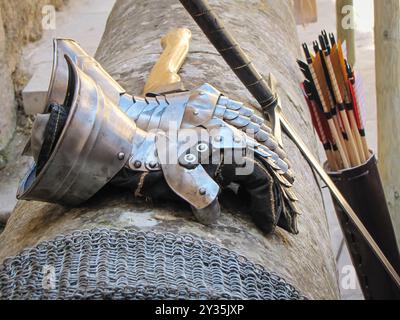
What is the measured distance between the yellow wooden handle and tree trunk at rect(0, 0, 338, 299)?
0.03 metres

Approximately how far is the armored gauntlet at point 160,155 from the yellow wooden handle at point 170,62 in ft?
0.85

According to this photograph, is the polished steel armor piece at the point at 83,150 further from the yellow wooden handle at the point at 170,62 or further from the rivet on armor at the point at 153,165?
the yellow wooden handle at the point at 170,62

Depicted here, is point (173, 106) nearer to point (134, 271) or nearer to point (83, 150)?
point (83, 150)

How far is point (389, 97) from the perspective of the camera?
2523 millimetres

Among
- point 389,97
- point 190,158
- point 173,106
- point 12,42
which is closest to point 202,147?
point 190,158

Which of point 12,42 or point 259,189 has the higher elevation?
point 259,189

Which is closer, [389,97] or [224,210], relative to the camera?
[224,210]

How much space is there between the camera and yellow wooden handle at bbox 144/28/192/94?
5.42 feet

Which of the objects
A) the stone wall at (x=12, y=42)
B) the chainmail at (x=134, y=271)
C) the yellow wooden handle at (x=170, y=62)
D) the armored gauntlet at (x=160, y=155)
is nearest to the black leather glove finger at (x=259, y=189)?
the armored gauntlet at (x=160, y=155)

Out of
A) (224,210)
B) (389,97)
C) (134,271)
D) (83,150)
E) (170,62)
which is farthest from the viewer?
(389,97)

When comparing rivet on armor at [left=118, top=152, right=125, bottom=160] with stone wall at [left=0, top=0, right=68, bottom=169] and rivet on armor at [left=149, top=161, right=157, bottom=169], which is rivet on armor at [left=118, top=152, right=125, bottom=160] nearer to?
rivet on armor at [left=149, top=161, right=157, bottom=169]

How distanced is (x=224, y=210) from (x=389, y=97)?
4.25 ft

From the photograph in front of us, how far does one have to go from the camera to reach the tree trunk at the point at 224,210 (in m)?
1.29
